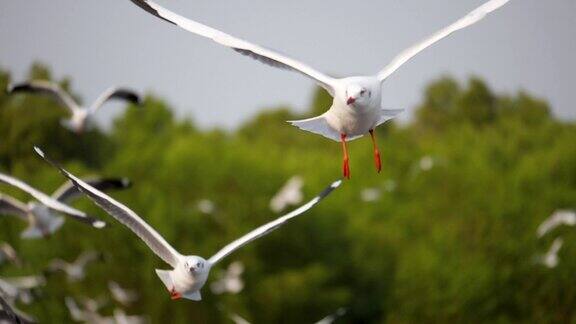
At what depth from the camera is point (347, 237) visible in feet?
157

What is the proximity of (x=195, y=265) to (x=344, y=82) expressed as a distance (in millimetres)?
2140

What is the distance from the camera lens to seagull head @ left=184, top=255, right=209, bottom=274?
1198 cm

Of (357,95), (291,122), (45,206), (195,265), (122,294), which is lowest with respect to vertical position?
(122,294)

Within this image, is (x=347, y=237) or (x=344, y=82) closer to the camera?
(x=344, y=82)

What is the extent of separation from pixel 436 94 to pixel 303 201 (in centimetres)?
5109

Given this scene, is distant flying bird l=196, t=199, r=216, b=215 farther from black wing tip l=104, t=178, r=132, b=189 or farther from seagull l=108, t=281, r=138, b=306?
black wing tip l=104, t=178, r=132, b=189

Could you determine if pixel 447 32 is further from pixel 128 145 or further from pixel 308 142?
pixel 308 142

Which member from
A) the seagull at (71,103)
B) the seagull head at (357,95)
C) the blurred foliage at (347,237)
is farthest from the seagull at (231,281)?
the seagull head at (357,95)

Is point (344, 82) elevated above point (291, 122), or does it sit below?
above

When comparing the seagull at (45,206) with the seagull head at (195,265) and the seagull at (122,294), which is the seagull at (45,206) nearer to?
the seagull head at (195,265)

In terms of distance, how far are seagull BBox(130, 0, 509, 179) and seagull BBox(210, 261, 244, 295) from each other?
2301 centimetres

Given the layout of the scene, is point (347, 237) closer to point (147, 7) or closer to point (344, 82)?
point (147, 7)

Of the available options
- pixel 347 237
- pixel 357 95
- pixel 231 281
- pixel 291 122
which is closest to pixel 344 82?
pixel 357 95

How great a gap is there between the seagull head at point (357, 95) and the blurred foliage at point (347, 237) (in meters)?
28.6
